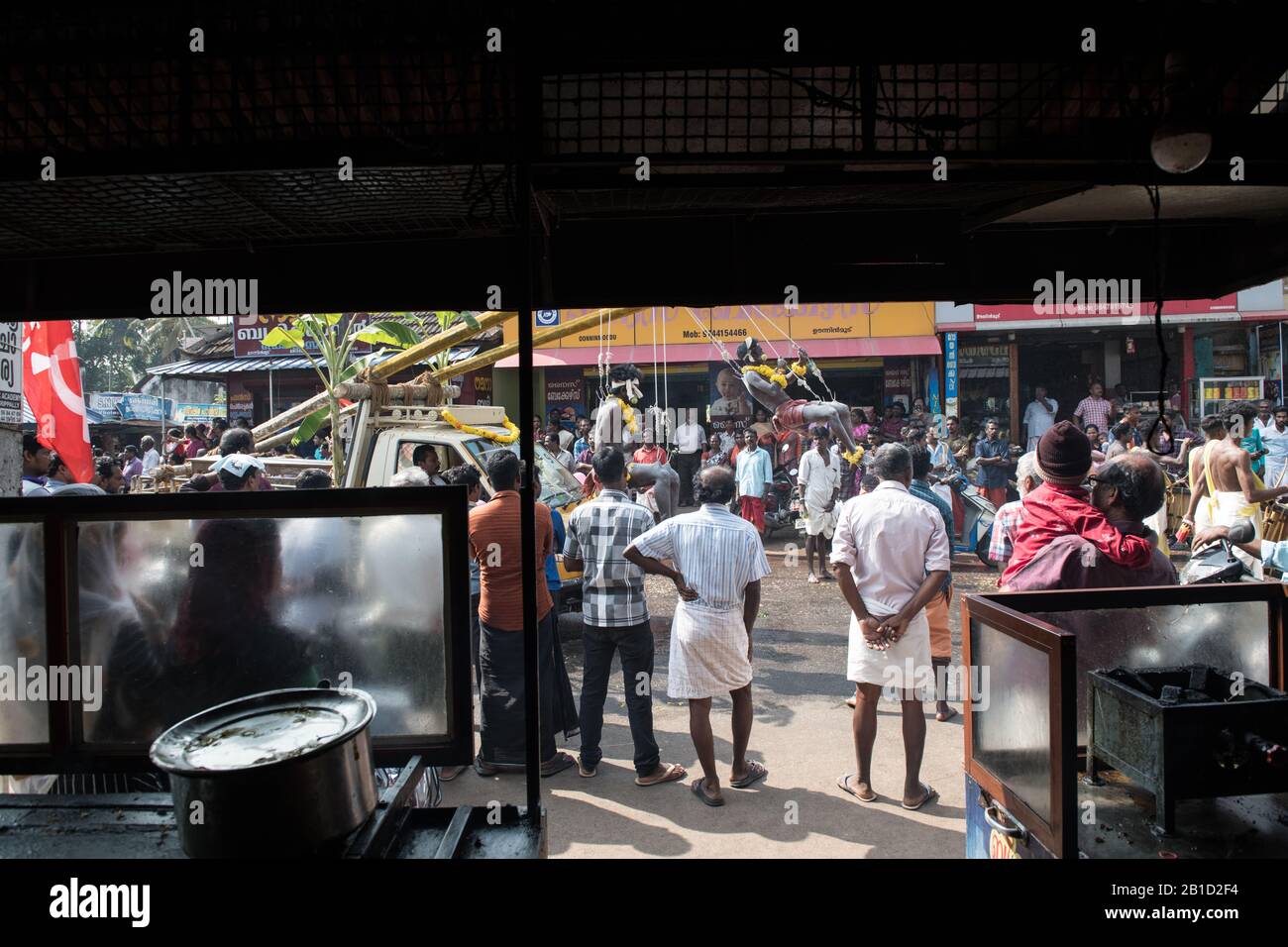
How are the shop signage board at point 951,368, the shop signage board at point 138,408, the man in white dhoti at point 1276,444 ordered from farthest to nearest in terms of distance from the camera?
the shop signage board at point 138,408 < the shop signage board at point 951,368 < the man in white dhoti at point 1276,444

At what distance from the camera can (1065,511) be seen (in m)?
3.55

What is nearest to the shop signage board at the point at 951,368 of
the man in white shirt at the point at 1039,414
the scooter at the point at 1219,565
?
the man in white shirt at the point at 1039,414

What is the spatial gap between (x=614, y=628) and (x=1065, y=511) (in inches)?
104

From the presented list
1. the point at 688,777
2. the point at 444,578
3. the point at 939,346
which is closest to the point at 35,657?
the point at 444,578

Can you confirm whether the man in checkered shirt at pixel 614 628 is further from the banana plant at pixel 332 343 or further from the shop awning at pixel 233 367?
the shop awning at pixel 233 367

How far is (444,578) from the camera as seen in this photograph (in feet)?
7.84

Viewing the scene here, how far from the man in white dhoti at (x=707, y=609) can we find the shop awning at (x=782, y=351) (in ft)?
46.1

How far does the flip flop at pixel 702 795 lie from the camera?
180 inches

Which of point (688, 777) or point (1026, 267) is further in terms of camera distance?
point (688, 777)

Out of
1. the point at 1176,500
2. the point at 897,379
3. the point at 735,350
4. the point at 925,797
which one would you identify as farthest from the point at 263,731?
the point at 897,379

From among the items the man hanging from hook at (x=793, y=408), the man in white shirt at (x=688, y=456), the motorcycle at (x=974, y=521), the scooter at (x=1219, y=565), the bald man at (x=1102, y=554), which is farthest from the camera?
the man in white shirt at (x=688, y=456)

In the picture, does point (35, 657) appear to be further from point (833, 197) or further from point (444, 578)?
point (833, 197)

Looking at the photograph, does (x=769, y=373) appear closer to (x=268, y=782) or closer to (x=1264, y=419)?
(x=1264, y=419)
